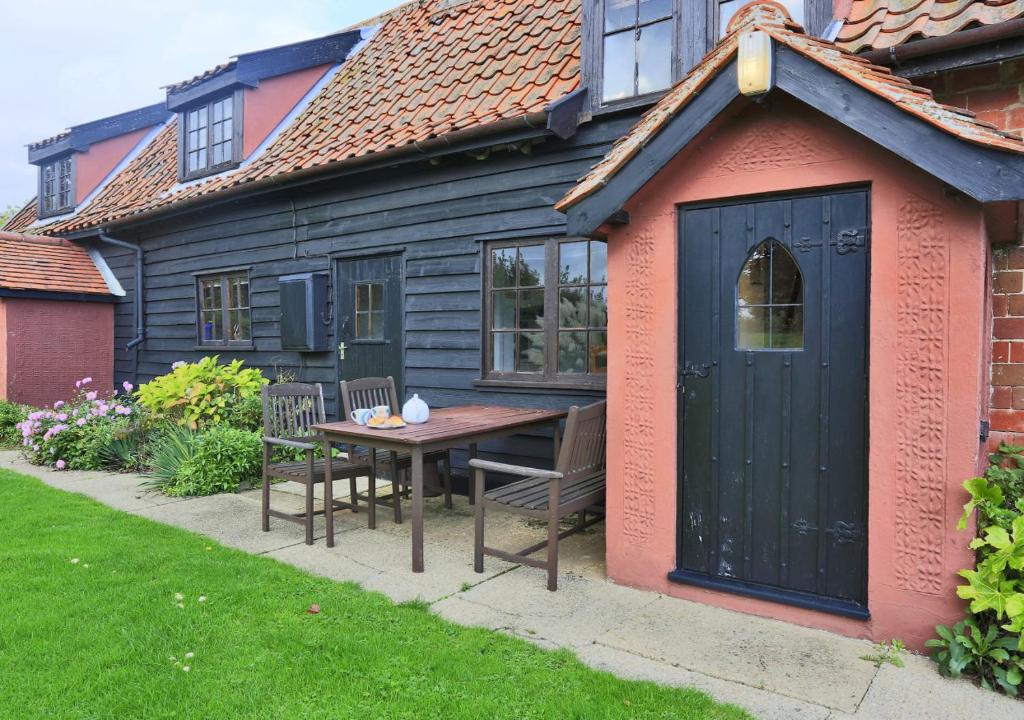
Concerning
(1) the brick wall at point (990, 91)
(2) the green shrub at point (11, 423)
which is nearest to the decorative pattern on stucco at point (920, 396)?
(1) the brick wall at point (990, 91)

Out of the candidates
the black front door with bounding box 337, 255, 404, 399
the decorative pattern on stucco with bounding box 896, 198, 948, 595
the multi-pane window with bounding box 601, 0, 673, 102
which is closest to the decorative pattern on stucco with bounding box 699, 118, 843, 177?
the decorative pattern on stucco with bounding box 896, 198, 948, 595

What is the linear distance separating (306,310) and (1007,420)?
6.64 metres

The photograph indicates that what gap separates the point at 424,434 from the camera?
169 inches

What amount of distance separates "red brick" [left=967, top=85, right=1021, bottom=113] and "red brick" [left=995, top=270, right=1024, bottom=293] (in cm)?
96

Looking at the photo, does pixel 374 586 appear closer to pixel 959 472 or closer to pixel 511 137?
pixel 959 472

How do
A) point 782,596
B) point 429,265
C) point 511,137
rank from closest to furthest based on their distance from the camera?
point 782,596
point 511,137
point 429,265

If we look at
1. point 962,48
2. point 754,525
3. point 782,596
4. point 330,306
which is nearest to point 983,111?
point 962,48

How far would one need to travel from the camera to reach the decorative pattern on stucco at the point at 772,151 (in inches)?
129

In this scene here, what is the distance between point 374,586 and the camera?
155 inches

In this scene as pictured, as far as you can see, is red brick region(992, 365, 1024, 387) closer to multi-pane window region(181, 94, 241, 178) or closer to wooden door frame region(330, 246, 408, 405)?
wooden door frame region(330, 246, 408, 405)

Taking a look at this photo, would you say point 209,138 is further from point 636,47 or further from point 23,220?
point 23,220

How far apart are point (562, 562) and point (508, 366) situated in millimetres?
2353

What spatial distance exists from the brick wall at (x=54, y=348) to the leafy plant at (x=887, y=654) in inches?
473

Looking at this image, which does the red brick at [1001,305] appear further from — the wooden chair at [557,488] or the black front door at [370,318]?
the black front door at [370,318]
